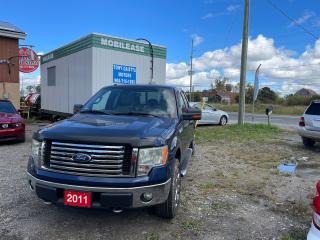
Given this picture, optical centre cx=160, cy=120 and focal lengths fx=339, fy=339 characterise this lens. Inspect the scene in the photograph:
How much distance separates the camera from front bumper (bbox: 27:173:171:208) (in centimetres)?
367

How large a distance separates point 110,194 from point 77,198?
0.38 meters

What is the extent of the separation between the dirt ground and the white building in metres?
6.52

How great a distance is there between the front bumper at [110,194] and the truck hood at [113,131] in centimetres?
50

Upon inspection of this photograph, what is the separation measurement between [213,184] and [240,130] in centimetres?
940

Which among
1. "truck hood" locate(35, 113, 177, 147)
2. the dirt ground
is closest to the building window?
the dirt ground

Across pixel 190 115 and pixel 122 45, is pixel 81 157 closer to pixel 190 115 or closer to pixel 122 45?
pixel 190 115

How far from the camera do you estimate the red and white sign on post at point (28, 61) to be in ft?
61.8

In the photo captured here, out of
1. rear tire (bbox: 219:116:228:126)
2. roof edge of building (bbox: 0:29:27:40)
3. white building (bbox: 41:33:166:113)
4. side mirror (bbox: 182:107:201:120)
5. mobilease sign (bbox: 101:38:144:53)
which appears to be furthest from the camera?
rear tire (bbox: 219:116:228:126)

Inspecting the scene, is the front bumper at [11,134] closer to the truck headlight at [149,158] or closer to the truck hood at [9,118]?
the truck hood at [9,118]

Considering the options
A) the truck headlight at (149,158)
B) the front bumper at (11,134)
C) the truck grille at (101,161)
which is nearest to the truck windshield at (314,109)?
the truck headlight at (149,158)

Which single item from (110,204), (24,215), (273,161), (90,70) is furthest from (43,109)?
(110,204)

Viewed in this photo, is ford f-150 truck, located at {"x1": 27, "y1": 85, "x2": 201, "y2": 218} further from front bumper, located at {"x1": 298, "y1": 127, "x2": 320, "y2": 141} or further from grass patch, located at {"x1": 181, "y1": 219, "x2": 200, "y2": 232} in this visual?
front bumper, located at {"x1": 298, "y1": 127, "x2": 320, "y2": 141}

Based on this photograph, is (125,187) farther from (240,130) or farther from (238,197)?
(240,130)

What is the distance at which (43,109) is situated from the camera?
1944 cm
